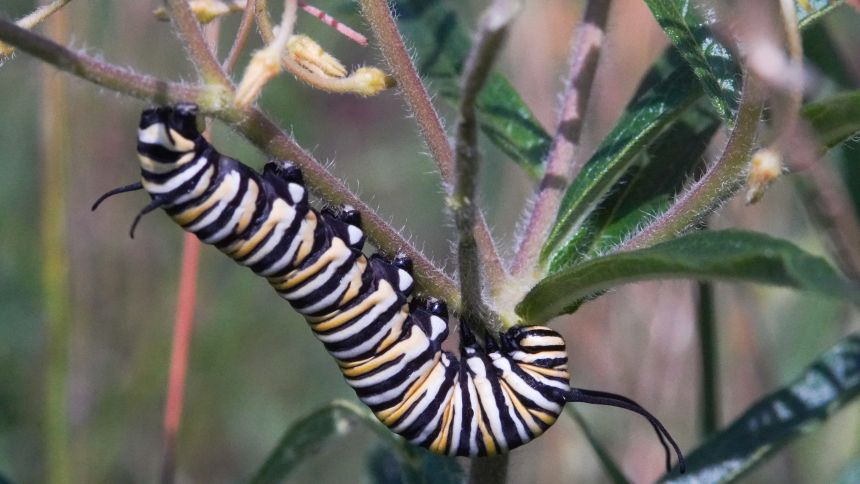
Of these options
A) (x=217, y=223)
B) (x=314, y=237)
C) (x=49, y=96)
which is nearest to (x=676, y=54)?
(x=314, y=237)

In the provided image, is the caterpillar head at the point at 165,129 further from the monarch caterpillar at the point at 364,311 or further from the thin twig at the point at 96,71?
the thin twig at the point at 96,71

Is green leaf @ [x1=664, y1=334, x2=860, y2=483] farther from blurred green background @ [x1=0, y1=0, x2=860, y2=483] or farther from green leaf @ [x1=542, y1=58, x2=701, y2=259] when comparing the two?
blurred green background @ [x1=0, y1=0, x2=860, y2=483]

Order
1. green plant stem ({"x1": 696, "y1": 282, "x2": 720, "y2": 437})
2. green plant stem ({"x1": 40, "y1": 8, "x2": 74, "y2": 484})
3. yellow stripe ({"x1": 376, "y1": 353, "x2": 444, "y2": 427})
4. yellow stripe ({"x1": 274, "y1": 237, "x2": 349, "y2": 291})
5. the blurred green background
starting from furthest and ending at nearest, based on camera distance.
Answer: the blurred green background, green plant stem ({"x1": 40, "y1": 8, "x2": 74, "y2": 484}), green plant stem ({"x1": 696, "y1": 282, "x2": 720, "y2": 437}), yellow stripe ({"x1": 376, "y1": 353, "x2": 444, "y2": 427}), yellow stripe ({"x1": 274, "y1": 237, "x2": 349, "y2": 291})

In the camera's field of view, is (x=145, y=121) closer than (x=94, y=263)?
Yes

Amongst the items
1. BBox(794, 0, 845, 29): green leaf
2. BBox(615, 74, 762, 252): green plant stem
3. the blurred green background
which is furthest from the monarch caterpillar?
the blurred green background

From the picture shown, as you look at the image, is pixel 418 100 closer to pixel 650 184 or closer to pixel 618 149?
pixel 618 149

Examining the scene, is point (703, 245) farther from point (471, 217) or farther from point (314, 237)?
point (314, 237)
